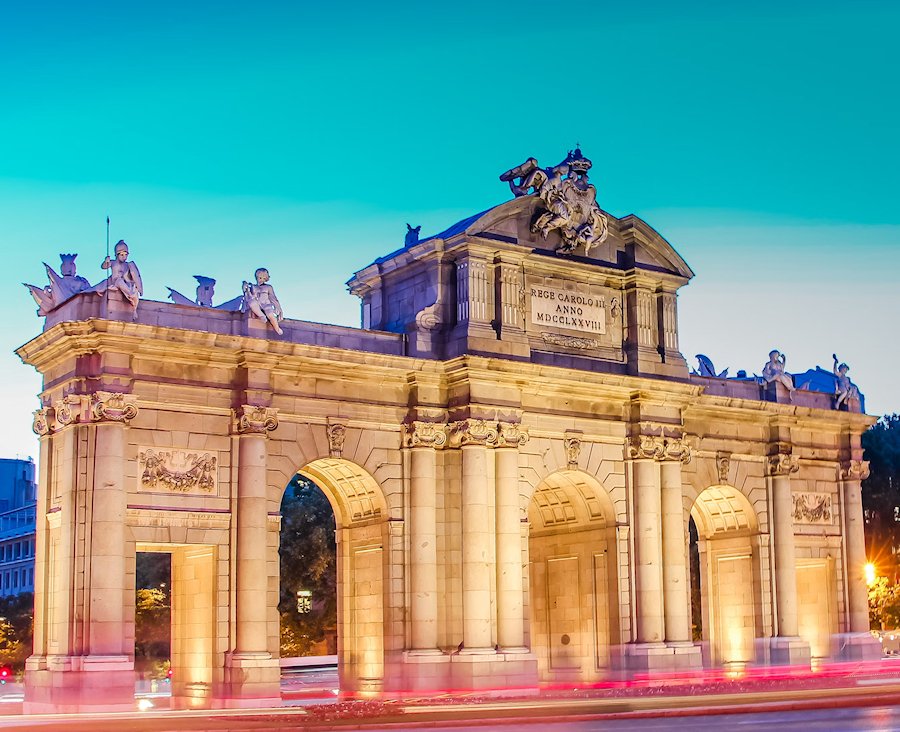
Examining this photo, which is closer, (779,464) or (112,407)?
(112,407)

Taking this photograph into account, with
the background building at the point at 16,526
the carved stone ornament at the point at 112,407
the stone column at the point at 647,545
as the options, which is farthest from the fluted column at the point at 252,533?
the background building at the point at 16,526

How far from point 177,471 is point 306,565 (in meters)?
32.5

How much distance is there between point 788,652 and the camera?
49969 millimetres

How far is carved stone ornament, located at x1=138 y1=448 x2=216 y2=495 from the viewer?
38.0m

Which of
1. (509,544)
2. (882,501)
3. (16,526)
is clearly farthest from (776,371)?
(16,526)

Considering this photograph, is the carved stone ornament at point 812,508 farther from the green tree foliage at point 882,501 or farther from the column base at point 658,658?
the green tree foliage at point 882,501

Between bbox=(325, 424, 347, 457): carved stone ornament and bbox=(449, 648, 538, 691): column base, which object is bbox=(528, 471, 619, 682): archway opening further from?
bbox=(325, 424, 347, 457): carved stone ornament

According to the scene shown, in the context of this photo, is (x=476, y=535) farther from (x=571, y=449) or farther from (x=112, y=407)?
(x=112, y=407)

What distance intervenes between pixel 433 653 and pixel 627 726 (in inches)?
594

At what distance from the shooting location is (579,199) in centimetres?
4612

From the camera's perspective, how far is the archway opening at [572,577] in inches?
1816

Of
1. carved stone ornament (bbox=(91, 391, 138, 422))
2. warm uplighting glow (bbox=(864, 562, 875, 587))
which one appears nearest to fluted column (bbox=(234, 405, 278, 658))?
carved stone ornament (bbox=(91, 391, 138, 422))

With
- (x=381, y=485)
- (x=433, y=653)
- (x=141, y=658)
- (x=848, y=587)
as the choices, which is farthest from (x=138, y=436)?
(x=141, y=658)

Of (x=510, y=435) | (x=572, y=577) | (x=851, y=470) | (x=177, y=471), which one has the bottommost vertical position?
(x=572, y=577)
